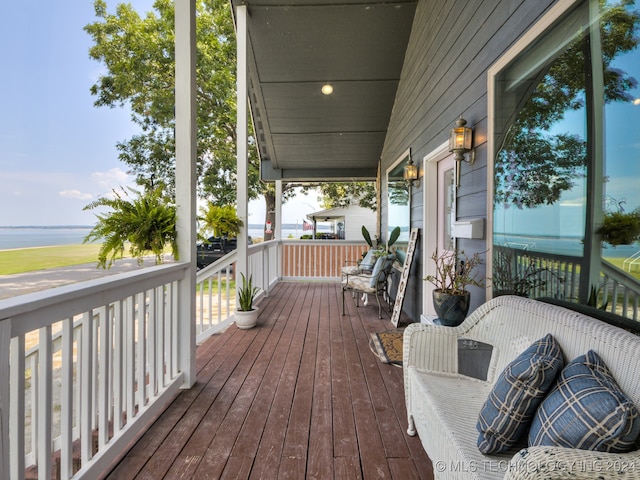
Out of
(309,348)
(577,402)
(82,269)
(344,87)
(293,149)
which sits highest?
(344,87)

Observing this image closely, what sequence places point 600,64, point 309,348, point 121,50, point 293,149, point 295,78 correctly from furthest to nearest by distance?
point 121,50
point 293,149
point 295,78
point 309,348
point 600,64

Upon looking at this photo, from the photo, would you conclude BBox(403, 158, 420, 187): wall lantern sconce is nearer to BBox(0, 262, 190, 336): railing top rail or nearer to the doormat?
the doormat

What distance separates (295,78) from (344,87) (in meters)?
0.79

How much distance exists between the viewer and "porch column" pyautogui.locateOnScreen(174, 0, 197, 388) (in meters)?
2.30

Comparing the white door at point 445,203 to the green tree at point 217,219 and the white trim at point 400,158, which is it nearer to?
the white trim at point 400,158

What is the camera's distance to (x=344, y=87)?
17.2 feet

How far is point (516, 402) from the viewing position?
109 centimetres

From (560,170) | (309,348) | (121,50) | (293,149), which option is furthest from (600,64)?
(121,50)

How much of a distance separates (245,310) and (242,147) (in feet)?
6.51

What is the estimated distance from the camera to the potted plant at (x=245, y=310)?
379 centimetres

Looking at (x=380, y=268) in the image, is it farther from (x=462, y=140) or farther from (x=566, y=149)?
(x=566, y=149)

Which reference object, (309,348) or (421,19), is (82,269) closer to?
(309,348)

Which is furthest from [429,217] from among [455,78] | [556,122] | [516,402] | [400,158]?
[516,402]

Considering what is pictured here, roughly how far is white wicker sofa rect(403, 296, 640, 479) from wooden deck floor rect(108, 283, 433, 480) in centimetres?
28
